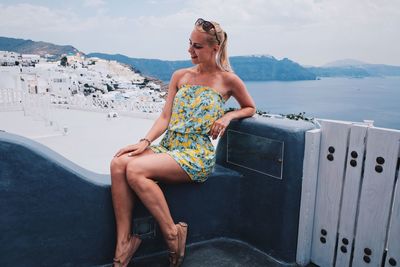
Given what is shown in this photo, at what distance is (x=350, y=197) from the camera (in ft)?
5.49

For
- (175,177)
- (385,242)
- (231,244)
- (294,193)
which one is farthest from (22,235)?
(385,242)

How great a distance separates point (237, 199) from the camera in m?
2.13

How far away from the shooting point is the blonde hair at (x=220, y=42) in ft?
6.14

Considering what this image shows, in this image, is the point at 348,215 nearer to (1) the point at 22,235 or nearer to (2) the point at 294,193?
(2) the point at 294,193

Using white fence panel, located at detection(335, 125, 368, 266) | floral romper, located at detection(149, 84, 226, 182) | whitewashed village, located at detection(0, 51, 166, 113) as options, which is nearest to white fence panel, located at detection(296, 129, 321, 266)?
white fence panel, located at detection(335, 125, 368, 266)

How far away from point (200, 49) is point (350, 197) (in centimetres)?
114

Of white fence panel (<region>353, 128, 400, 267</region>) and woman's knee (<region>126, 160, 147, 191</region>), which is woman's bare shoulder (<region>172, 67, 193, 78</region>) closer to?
woman's knee (<region>126, 160, 147, 191</region>)

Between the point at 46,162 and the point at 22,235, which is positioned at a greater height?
the point at 46,162

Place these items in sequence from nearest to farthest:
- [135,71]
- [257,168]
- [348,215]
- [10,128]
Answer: [348,215] → [257,168] → [10,128] → [135,71]

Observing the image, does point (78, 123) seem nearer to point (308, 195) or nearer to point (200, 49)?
point (200, 49)

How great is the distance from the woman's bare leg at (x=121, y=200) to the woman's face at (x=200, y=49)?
0.71 meters

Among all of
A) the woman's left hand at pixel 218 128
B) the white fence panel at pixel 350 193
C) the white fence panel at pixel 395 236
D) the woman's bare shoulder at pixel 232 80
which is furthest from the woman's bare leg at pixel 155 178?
the white fence panel at pixel 395 236

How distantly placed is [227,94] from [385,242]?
1.13 meters

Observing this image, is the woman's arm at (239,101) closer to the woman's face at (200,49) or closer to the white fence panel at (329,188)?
the woman's face at (200,49)
